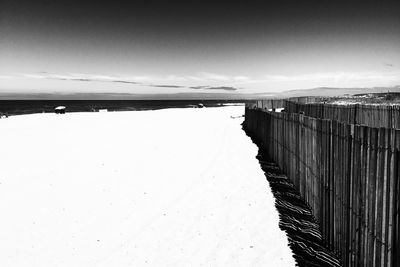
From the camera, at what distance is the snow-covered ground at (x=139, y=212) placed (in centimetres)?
471

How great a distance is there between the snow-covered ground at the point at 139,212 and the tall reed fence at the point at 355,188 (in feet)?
2.57

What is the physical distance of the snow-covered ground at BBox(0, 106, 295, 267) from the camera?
15.5 feet

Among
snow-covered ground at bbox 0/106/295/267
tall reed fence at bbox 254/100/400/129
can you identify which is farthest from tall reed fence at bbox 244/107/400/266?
tall reed fence at bbox 254/100/400/129

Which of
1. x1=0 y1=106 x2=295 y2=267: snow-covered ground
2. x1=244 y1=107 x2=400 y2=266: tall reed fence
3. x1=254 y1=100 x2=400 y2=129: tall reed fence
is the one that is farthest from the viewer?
x1=254 y1=100 x2=400 y2=129: tall reed fence

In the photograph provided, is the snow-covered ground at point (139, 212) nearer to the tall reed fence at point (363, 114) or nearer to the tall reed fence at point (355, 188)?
the tall reed fence at point (355, 188)

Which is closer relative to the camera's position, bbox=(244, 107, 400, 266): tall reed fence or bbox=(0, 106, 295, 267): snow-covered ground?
bbox=(244, 107, 400, 266): tall reed fence

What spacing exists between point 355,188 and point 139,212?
13.5 feet

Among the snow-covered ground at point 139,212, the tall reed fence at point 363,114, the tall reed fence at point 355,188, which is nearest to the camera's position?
the tall reed fence at point 355,188

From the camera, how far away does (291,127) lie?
24.8 ft

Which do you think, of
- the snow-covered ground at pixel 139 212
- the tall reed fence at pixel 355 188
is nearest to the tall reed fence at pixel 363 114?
the snow-covered ground at pixel 139 212

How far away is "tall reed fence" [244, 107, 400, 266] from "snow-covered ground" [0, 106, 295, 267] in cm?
78

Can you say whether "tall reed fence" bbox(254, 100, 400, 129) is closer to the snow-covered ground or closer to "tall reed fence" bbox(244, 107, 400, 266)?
the snow-covered ground

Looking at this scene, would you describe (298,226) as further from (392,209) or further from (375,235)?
(392,209)

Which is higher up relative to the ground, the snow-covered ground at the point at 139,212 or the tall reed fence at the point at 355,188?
the tall reed fence at the point at 355,188
